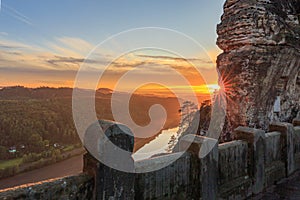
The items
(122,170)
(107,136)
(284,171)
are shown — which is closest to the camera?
(107,136)

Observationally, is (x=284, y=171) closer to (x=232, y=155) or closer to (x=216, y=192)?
(x=232, y=155)

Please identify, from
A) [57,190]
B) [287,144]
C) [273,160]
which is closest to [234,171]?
[273,160]

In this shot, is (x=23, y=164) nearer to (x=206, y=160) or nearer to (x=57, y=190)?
(x=206, y=160)

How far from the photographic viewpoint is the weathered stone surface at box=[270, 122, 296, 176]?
17.5ft

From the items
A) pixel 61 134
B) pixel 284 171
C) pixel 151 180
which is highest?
pixel 151 180

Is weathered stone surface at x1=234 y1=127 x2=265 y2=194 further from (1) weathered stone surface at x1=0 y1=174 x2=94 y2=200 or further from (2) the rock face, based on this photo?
(1) weathered stone surface at x1=0 y1=174 x2=94 y2=200

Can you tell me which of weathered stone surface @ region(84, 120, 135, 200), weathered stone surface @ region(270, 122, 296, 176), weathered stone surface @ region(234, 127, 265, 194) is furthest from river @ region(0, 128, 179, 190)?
weathered stone surface @ region(84, 120, 135, 200)

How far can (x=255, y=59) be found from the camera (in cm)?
644

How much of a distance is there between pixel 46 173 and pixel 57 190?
58.3ft

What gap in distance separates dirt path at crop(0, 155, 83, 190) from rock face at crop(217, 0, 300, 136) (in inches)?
436

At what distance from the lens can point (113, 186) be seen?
2.59 metres

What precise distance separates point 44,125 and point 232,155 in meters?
15.0

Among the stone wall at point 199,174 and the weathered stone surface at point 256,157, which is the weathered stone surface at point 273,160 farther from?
the weathered stone surface at point 256,157

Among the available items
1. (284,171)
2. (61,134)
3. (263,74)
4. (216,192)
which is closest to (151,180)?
(216,192)
